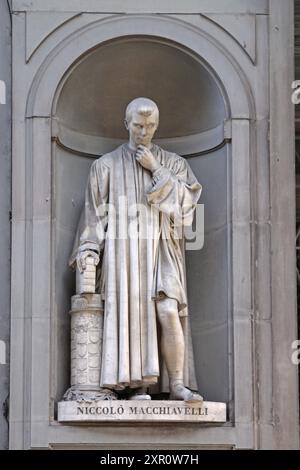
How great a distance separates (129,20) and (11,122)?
1346 millimetres

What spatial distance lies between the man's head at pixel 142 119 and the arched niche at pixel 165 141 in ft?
1.80

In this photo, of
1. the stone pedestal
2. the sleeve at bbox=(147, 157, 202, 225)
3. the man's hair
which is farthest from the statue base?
the man's hair

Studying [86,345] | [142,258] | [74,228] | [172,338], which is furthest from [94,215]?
[172,338]

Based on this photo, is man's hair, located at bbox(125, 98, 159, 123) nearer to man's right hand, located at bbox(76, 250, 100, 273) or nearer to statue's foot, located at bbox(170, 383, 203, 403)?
man's right hand, located at bbox(76, 250, 100, 273)

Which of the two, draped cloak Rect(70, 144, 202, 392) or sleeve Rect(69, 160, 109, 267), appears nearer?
draped cloak Rect(70, 144, 202, 392)

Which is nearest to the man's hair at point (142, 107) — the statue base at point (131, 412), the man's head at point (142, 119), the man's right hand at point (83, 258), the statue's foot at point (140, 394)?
the man's head at point (142, 119)

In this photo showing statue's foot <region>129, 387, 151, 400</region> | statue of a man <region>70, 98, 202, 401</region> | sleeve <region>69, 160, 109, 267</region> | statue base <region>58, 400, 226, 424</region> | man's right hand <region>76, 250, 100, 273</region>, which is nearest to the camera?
statue base <region>58, 400, 226, 424</region>

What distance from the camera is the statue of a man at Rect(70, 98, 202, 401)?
17391 millimetres

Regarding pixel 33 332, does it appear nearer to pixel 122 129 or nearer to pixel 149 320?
pixel 149 320

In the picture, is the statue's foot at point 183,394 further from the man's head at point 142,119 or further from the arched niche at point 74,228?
the man's head at point 142,119

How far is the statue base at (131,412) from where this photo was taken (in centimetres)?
1712

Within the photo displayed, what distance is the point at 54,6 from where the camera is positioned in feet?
59.3

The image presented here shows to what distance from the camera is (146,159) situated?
17.8 metres

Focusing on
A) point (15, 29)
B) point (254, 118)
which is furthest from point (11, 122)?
point (254, 118)
